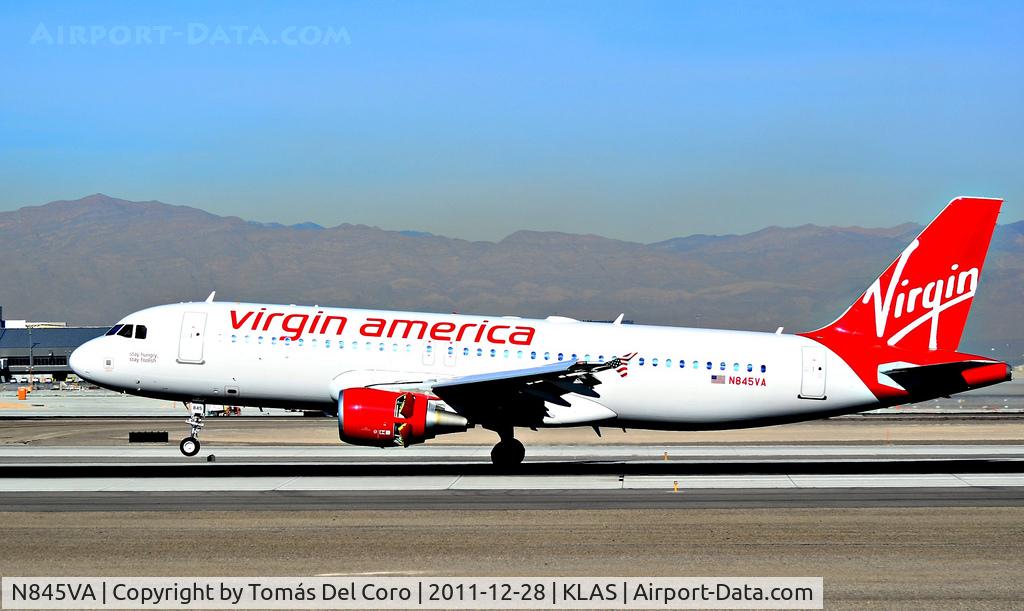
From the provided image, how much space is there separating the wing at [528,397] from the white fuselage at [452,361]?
136mm

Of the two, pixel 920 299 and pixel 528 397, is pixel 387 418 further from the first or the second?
pixel 920 299

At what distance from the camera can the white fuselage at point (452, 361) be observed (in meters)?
31.5

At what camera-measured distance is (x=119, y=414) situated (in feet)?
235

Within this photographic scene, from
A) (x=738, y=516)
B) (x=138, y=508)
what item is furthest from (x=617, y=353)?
(x=138, y=508)

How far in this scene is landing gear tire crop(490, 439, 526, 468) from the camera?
32094mm

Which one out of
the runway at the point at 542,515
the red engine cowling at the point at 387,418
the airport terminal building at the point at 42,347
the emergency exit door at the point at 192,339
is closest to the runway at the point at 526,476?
the runway at the point at 542,515

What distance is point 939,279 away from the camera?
32719mm

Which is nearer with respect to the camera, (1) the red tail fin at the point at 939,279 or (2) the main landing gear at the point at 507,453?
(2) the main landing gear at the point at 507,453

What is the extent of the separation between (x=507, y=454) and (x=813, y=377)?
8.94 m

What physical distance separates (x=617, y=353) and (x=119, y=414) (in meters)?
48.7

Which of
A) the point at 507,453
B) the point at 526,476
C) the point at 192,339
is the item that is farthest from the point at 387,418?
the point at 192,339

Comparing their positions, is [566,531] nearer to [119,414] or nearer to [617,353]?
[617,353]
